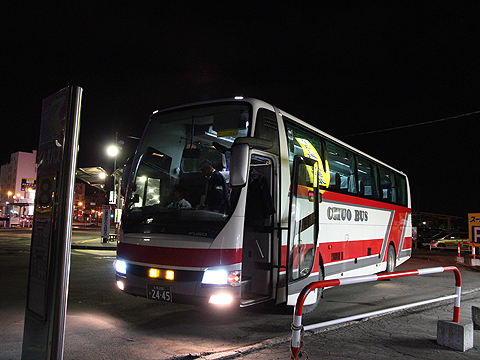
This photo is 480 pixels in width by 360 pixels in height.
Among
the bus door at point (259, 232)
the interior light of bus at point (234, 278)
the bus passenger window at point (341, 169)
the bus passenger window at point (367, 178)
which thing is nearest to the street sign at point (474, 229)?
the bus passenger window at point (367, 178)

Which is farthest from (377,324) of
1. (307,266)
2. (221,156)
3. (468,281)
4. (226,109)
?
(468,281)

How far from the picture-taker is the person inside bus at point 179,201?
6074 mm

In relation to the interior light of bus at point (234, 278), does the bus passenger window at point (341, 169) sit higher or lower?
higher

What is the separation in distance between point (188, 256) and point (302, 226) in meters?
2.29

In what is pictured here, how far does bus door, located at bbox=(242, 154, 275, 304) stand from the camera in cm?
634

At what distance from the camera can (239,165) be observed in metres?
5.42

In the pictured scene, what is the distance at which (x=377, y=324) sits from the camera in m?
6.61

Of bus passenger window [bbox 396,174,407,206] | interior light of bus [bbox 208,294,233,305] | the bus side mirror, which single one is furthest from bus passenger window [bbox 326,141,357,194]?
bus passenger window [bbox 396,174,407,206]

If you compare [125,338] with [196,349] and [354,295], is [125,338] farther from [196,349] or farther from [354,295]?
[354,295]

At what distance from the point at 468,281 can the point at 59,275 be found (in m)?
12.4

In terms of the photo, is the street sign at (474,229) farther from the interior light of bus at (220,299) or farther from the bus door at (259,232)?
the interior light of bus at (220,299)

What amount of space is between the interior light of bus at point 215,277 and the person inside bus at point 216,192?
2.86 feet

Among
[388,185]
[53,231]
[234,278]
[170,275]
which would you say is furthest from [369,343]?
[388,185]

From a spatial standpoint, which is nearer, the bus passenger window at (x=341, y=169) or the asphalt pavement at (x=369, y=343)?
the asphalt pavement at (x=369, y=343)
